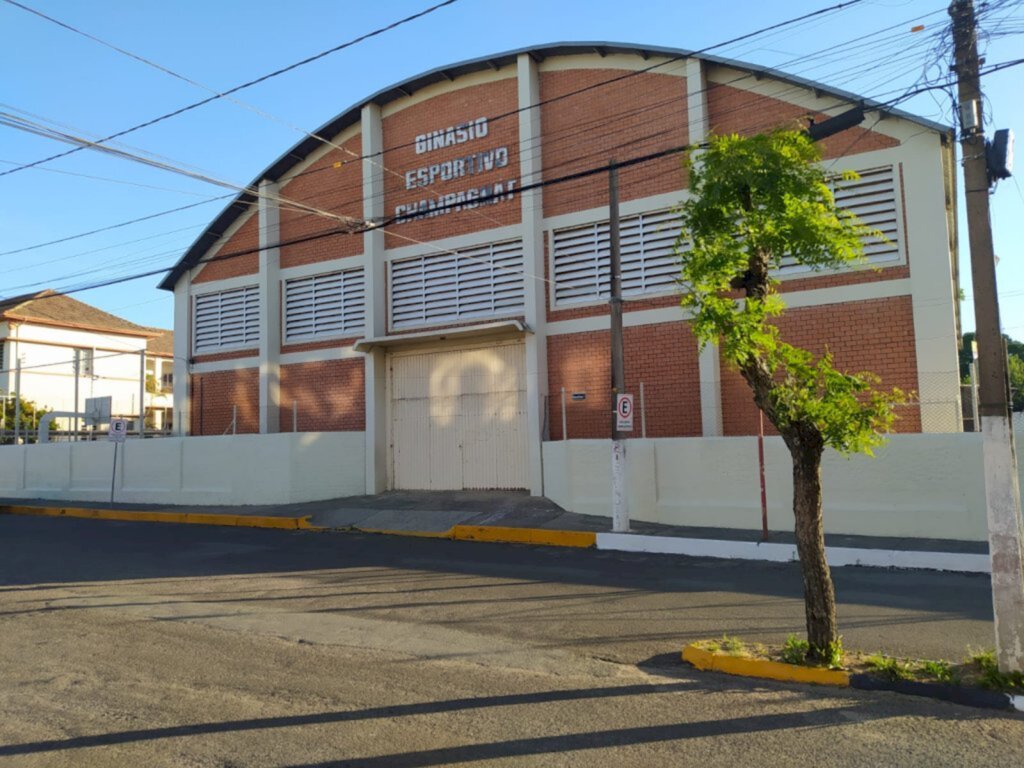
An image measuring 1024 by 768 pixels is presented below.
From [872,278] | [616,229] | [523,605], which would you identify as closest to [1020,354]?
[872,278]

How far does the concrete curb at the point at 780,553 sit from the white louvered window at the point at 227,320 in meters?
13.7

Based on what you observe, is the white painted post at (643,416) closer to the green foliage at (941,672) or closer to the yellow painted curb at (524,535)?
the yellow painted curb at (524,535)

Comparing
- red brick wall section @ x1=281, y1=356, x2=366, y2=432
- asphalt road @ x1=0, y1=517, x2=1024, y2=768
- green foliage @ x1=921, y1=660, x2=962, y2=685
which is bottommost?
asphalt road @ x1=0, y1=517, x2=1024, y2=768

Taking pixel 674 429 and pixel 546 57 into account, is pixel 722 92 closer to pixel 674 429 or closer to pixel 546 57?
pixel 546 57

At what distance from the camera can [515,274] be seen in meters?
18.0

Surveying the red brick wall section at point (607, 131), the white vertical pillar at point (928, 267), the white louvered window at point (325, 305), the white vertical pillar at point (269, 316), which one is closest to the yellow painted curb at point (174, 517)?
the white vertical pillar at point (269, 316)

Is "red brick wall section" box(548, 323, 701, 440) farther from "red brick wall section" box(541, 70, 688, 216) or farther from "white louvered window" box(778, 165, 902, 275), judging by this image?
"red brick wall section" box(541, 70, 688, 216)

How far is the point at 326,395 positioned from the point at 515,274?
252 inches

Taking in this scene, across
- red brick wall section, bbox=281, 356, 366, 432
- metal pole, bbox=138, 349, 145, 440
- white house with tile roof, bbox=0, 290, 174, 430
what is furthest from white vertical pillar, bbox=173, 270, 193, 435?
white house with tile roof, bbox=0, 290, 174, 430

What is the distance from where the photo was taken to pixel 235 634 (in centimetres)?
738

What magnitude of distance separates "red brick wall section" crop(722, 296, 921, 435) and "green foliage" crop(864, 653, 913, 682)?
845 cm

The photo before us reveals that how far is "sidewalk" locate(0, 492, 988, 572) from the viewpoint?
1087 cm

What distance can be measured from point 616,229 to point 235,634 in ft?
30.1

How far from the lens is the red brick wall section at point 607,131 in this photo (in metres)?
16.4
